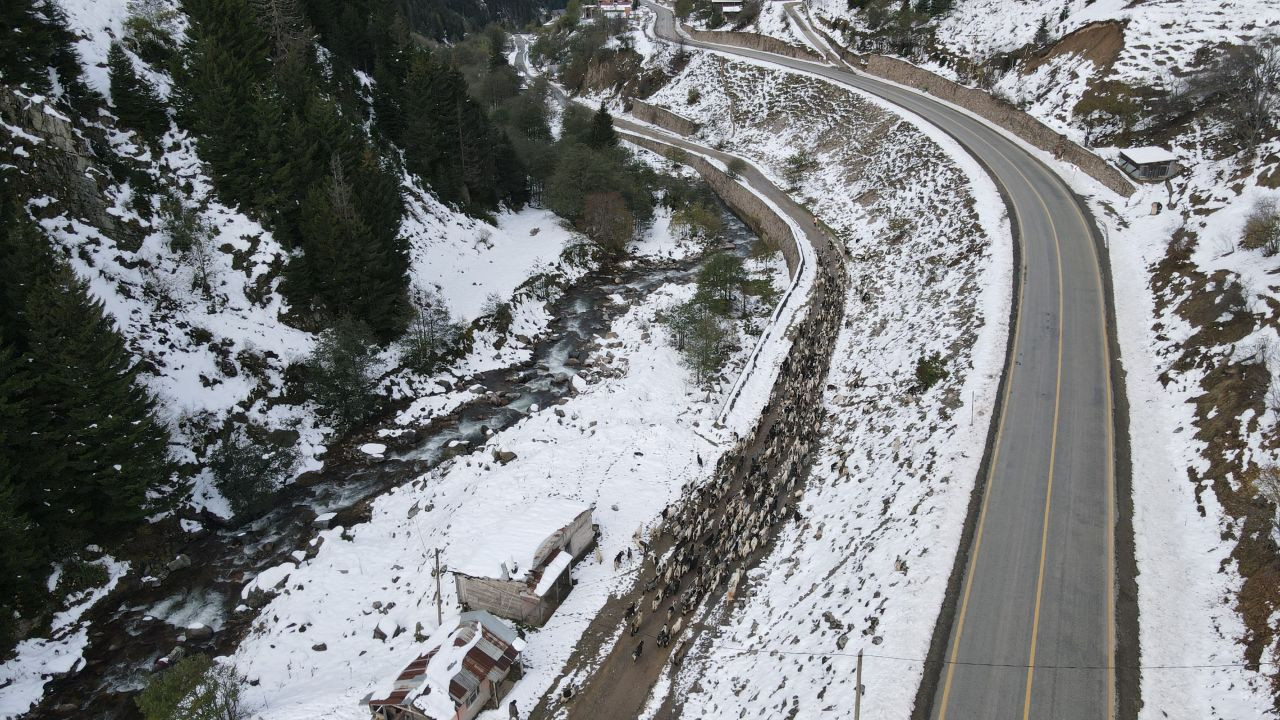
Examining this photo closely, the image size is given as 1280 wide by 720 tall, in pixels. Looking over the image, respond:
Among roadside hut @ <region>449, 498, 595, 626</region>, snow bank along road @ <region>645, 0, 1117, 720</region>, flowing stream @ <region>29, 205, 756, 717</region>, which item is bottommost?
snow bank along road @ <region>645, 0, 1117, 720</region>

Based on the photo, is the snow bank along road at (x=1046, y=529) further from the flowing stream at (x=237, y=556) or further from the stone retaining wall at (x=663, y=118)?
the stone retaining wall at (x=663, y=118)

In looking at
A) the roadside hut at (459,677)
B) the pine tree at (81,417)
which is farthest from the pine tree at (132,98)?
the roadside hut at (459,677)

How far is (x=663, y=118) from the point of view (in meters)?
97.8

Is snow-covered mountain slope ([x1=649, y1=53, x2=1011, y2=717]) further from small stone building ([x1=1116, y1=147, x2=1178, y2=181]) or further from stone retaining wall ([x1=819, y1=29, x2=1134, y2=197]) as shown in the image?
small stone building ([x1=1116, y1=147, x2=1178, y2=181])

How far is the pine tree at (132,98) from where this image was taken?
42.1m

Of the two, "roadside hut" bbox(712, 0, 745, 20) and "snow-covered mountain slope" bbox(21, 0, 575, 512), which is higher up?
"roadside hut" bbox(712, 0, 745, 20)

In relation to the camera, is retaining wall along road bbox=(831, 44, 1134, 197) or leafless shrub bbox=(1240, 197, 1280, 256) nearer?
leafless shrub bbox=(1240, 197, 1280, 256)

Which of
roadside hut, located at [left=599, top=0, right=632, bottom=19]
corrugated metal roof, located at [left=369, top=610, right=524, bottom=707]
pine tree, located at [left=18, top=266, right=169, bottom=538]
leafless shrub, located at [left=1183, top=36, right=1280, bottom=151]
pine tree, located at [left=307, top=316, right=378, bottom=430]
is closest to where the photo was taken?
corrugated metal roof, located at [left=369, top=610, right=524, bottom=707]

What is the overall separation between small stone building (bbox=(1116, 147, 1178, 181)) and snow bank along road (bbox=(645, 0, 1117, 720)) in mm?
9279

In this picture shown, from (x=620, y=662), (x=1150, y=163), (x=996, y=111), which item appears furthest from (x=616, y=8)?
(x=620, y=662)

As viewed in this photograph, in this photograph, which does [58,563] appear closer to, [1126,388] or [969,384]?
[969,384]

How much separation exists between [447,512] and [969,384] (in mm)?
25648

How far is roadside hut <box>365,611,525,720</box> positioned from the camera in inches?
856

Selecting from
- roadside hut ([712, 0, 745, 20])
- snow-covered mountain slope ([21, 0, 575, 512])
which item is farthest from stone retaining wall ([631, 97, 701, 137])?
snow-covered mountain slope ([21, 0, 575, 512])
